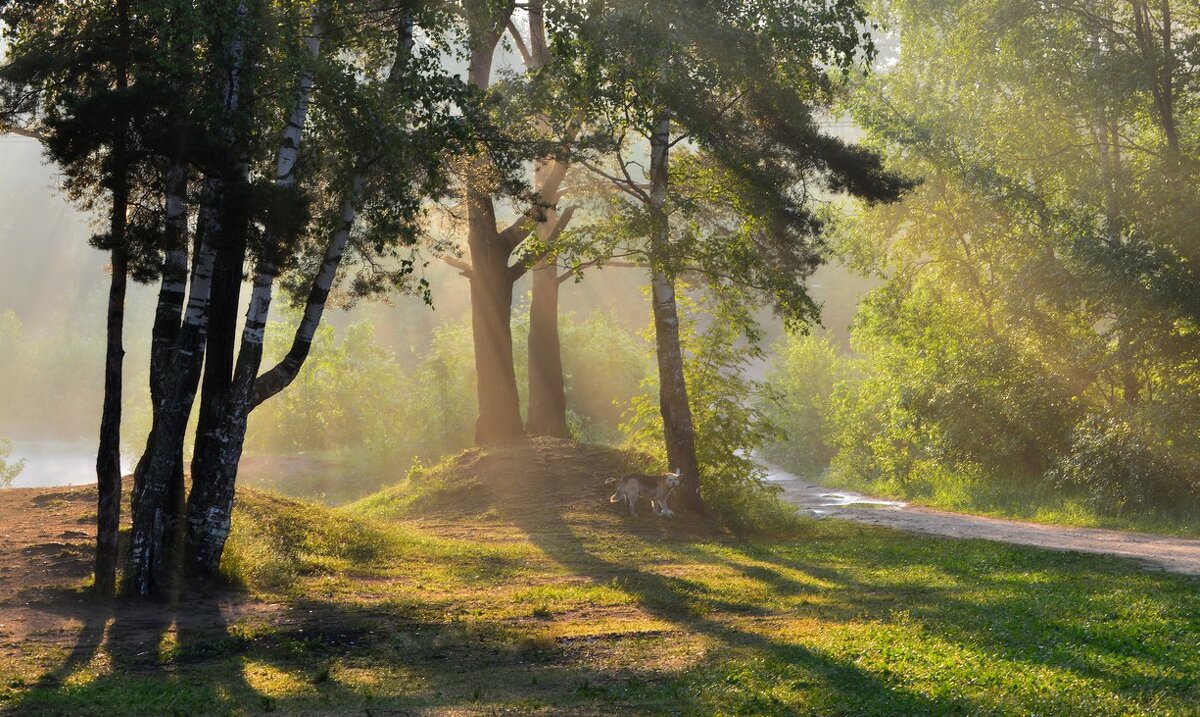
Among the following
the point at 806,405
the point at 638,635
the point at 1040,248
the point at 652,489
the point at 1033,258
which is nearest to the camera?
the point at 638,635

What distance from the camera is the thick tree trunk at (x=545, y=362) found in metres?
30.1

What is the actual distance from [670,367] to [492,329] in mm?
7773

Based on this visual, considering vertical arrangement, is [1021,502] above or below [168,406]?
below

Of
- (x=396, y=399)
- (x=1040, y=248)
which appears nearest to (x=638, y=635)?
(x=1040, y=248)

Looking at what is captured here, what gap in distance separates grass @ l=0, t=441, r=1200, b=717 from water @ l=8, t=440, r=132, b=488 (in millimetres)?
45116

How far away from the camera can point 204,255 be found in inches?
495

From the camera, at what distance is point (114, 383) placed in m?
11.7

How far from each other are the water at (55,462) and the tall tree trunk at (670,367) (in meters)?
42.6

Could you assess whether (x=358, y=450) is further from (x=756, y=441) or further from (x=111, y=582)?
(x=111, y=582)

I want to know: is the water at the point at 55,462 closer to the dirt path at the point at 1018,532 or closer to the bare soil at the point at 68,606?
the dirt path at the point at 1018,532

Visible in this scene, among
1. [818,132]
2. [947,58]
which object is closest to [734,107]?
[818,132]

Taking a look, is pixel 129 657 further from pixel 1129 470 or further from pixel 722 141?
pixel 1129 470

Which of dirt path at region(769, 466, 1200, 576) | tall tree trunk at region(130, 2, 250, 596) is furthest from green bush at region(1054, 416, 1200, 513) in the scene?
tall tree trunk at region(130, 2, 250, 596)

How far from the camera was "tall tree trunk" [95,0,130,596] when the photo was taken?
1149 cm
